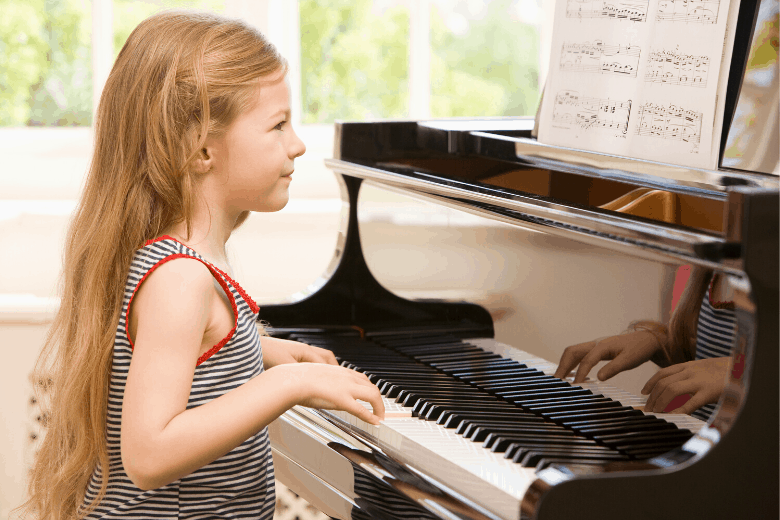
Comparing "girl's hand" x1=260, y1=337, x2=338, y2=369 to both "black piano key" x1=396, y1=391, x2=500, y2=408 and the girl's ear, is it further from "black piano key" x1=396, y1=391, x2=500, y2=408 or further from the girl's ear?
the girl's ear

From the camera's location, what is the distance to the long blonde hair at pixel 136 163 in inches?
44.8

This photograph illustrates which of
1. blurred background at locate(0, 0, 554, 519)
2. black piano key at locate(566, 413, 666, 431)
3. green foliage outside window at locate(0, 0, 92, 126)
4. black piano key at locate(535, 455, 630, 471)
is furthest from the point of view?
green foliage outside window at locate(0, 0, 92, 126)

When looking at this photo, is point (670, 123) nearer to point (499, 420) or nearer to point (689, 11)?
point (689, 11)

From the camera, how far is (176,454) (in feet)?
3.40

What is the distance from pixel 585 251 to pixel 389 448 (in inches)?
15.3

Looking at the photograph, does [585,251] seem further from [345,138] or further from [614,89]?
[345,138]

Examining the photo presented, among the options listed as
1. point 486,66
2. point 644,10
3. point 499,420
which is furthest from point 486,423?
point 486,66

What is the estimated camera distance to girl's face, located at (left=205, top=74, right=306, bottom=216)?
1183mm

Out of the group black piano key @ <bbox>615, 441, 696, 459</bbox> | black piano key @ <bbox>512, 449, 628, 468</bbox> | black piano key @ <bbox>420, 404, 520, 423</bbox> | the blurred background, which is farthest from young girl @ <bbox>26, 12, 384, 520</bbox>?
the blurred background

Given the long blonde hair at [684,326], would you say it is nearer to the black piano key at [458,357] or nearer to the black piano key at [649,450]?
the black piano key at [649,450]

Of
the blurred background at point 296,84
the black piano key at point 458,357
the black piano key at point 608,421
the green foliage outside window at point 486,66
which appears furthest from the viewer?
the green foliage outside window at point 486,66

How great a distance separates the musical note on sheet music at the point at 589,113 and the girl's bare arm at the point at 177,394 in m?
0.67

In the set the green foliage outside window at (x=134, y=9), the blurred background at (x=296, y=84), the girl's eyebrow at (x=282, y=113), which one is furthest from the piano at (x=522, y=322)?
the green foliage outside window at (x=134, y=9)

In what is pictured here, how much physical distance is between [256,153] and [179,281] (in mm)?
220
